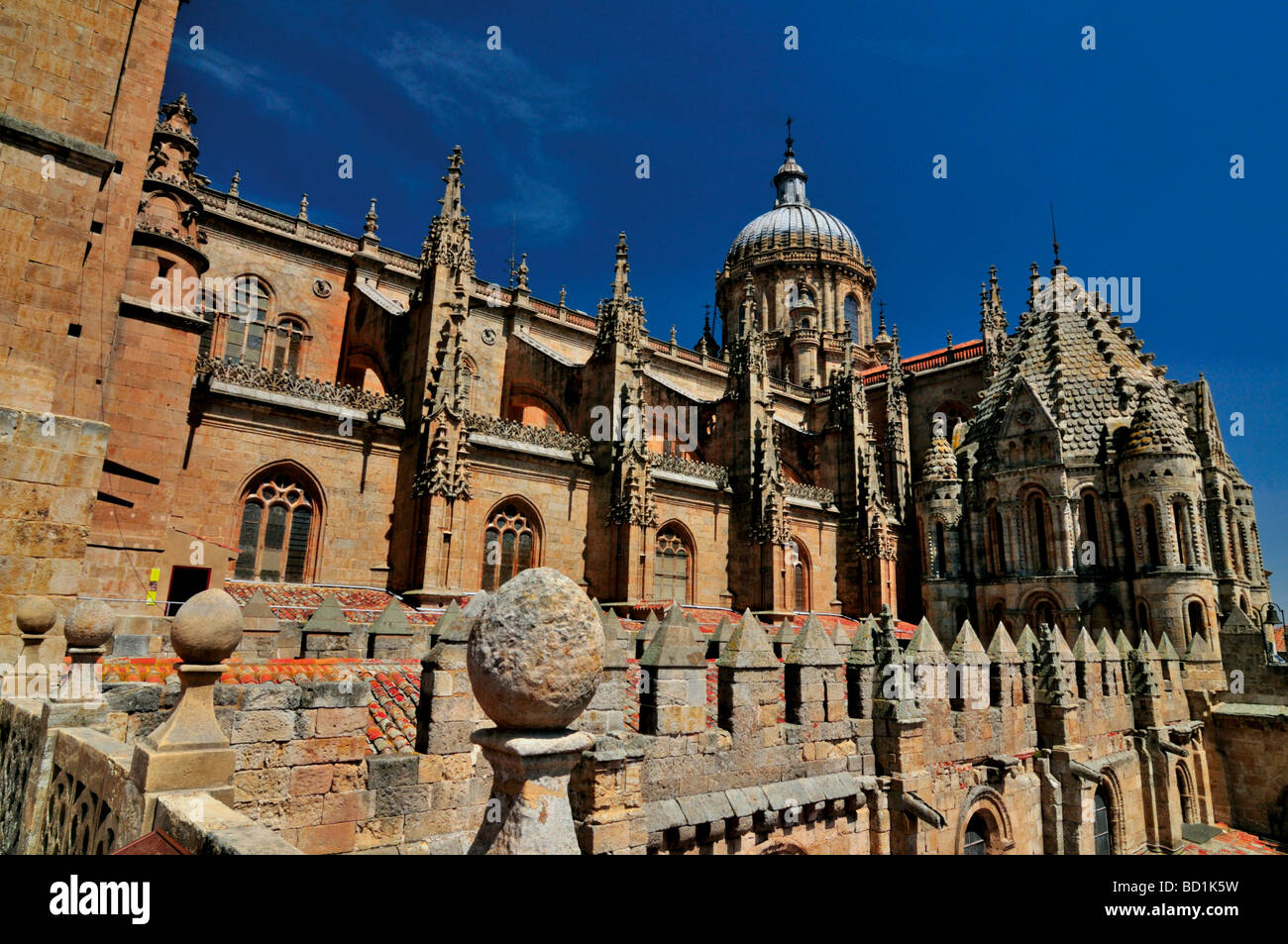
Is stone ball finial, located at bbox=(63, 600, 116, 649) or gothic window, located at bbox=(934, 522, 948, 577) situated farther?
gothic window, located at bbox=(934, 522, 948, 577)

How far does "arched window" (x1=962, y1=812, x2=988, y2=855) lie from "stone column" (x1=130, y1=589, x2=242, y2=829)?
11969 millimetres

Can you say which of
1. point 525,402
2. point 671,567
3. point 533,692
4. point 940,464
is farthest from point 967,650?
point 525,402

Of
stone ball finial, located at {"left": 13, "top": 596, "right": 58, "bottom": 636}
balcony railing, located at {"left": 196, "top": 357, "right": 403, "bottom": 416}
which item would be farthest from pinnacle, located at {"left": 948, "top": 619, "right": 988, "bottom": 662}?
balcony railing, located at {"left": 196, "top": 357, "right": 403, "bottom": 416}

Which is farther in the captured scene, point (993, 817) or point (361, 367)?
point (361, 367)

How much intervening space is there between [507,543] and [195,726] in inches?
645

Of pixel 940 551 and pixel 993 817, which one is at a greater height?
pixel 940 551

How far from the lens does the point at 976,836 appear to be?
1235cm

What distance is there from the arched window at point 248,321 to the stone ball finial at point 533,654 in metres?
23.4

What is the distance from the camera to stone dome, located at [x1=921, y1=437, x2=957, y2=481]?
27844 millimetres

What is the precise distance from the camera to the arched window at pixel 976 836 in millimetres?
12047

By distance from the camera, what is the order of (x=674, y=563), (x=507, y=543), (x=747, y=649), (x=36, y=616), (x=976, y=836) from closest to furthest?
(x=36, y=616) → (x=747, y=649) → (x=976, y=836) → (x=507, y=543) → (x=674, y=563)

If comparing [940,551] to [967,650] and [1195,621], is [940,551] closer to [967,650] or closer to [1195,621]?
[1195,621]

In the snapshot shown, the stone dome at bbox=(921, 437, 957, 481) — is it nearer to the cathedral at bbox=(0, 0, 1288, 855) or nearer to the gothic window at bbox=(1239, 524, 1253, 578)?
the cathedral at bbox=(0, 0, 1288, 855)
